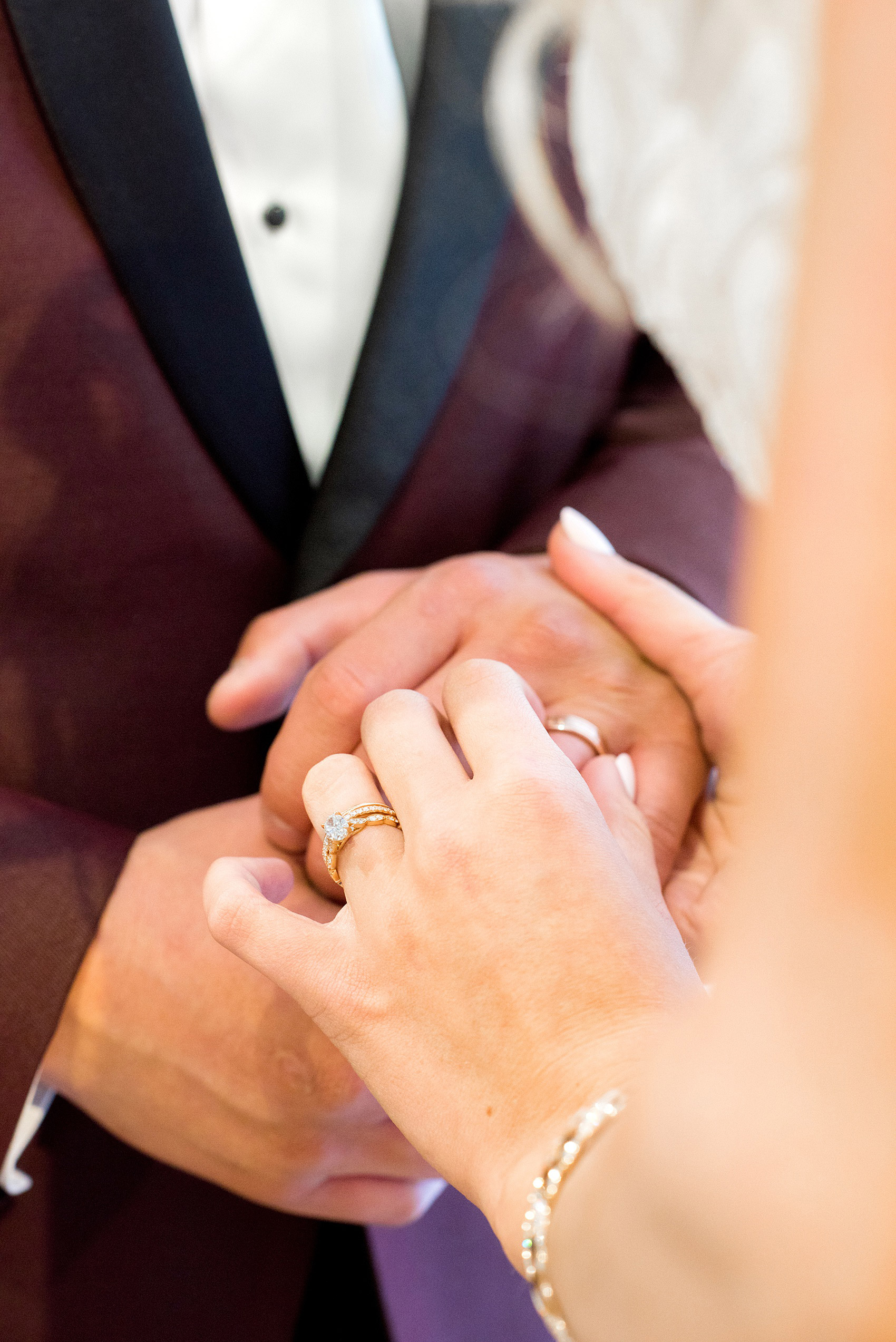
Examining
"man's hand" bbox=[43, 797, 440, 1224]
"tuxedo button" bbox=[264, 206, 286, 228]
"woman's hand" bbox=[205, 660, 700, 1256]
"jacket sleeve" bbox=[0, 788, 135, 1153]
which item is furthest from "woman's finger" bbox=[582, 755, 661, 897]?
"tuxedo button" bbox=[264, 206, 286, 228]

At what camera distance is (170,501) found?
0.78m

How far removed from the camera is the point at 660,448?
1.04m

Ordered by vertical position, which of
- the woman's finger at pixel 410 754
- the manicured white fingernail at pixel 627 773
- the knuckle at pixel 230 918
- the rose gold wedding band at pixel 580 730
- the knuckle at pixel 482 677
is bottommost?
the manicured white fingernail at pixel 627 773

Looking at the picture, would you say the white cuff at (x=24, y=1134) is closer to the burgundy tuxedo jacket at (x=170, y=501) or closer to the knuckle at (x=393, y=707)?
the burgundy tuxedo jacket at (x=170, y=501)

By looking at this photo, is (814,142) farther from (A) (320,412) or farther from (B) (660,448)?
(B) (660,448)

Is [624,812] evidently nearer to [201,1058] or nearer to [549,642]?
[549,642]

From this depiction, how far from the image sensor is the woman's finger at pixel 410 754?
0.45m

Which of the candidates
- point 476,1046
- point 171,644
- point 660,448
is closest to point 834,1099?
point 476,1046

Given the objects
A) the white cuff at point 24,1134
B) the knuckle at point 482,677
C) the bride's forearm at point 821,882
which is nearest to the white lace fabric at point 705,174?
the knuckle at point 482,677

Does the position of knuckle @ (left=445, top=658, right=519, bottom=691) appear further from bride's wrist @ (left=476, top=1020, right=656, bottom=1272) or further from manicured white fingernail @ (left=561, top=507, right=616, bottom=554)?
manicured white fingernail @ (left=561, top=507, right=616, bottom=554)

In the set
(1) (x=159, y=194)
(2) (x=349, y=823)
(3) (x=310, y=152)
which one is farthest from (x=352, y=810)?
(3) (x=310, y=152)

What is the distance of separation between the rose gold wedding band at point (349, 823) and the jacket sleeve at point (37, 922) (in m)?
0.26

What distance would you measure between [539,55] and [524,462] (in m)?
0.38

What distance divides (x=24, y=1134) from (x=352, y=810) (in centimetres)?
41
